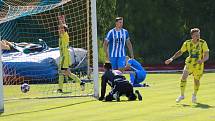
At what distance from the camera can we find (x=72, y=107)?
13484 mm

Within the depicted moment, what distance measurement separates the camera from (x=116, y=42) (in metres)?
16.5

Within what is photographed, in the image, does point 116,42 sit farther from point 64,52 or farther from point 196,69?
point 196,69

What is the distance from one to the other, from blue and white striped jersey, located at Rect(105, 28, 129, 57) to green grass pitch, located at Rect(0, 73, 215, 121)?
4.15 feet

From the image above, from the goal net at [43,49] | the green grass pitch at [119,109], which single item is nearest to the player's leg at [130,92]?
the green grass pitch at [119,109]

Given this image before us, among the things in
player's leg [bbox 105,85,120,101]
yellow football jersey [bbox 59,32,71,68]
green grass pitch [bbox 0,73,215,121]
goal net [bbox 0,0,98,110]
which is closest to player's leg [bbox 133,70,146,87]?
goal net [bbox 0,0,98,110]

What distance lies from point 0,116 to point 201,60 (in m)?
4.52

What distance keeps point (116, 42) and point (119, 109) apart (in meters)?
4.05

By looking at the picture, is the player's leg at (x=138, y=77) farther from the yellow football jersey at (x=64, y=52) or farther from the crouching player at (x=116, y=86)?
the crouching player at (x=116, y=86)

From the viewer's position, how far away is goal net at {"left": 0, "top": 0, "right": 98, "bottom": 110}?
1717 cm

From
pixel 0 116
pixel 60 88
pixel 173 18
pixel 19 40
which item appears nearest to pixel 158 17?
pixel 173 18

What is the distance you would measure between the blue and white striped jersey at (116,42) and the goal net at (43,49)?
0.55m

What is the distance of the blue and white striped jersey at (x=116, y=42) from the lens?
1642 centimetres

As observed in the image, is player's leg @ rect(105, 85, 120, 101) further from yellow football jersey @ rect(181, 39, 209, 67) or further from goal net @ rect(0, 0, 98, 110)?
yellow football jersey @ rect(181, 39, 209, 67)

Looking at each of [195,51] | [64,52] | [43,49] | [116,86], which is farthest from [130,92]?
[43,49]
